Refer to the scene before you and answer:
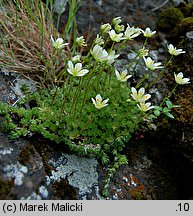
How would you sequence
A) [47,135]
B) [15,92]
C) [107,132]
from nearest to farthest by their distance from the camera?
[47,135] → [107,132] → [15,92]

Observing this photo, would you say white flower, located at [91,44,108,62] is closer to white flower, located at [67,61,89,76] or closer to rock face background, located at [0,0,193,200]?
white flower, located at [67,61,89,76]

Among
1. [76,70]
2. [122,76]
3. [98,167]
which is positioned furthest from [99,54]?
[98,167]

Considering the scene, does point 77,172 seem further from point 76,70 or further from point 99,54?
point 99,54

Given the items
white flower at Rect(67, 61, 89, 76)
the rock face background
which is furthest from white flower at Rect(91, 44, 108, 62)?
the rock face background

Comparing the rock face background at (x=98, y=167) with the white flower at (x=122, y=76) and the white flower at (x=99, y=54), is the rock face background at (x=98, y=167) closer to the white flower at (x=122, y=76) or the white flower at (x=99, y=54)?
the white flower at (x=122, y=76)

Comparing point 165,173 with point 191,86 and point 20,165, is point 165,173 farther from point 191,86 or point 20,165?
point 20,165

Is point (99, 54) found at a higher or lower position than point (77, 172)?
higher

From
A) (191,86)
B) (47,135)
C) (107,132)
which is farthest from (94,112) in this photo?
(191,86)

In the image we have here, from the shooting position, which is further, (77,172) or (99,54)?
(77,172)
